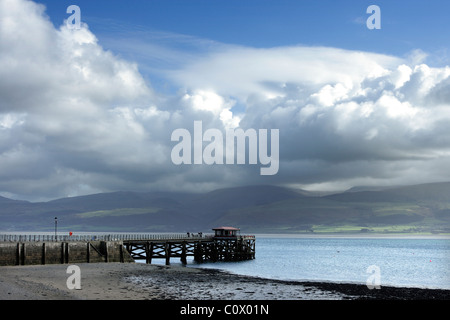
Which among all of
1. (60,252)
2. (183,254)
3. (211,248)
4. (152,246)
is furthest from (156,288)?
(211,248)

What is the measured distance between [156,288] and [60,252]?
25055mm

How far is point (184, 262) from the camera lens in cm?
9275

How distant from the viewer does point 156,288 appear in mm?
48594

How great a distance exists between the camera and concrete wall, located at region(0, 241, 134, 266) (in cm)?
6291

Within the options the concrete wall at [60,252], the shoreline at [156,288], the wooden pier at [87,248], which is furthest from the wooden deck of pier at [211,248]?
the shoreline at [156,288]

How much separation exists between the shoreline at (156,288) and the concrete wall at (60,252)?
2.28 meters

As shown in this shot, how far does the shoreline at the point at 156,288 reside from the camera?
42250 millimetres

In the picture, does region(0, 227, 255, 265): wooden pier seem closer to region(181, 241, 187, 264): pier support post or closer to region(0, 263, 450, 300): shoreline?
region(181, 241, 187, 264): pier support post

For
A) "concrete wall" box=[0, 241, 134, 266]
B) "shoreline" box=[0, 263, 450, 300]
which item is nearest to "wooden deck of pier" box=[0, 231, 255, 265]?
"concrete wall" box=[0, 241, 134, 266]
